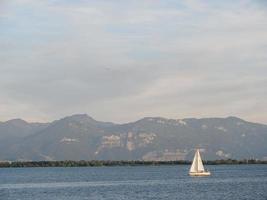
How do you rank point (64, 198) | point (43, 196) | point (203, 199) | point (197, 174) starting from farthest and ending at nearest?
point (197, 174) < point (43, 196) < point (64, 198) < point (203, 199)

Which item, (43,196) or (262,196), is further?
(43,196)

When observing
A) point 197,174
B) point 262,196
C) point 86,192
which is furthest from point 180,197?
point 197,174

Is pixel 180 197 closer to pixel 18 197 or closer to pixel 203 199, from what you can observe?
pixel 203 199

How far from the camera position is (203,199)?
10225 centimetres

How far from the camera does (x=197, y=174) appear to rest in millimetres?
195625

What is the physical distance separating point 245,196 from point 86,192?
99.1 feet

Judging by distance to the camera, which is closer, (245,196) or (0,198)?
(245,196)

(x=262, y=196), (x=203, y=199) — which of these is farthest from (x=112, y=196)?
(x=262, y=196)

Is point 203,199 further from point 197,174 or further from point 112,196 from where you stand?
point 197,174

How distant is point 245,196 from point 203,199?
7486 mm

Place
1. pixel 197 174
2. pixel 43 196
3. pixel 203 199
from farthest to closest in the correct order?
pixel 197 174, pixel 43 196, pixel 203 199

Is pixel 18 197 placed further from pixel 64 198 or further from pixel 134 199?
pixel 134 199

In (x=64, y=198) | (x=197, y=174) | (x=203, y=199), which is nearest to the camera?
(x=203, y=199)

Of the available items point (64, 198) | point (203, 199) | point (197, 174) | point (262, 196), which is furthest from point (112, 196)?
point (197, 174)
